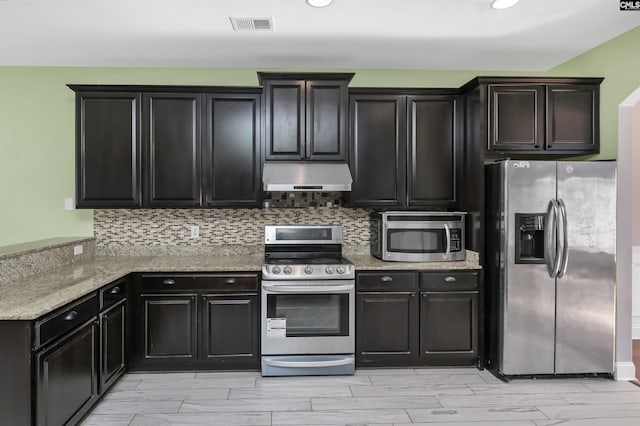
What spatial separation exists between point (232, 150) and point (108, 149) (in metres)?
1.10

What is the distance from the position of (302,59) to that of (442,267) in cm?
231

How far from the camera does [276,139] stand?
405 cm

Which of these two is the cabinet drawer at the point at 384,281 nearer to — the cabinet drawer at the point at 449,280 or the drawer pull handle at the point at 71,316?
the cabinet drawer at the point at 449,280

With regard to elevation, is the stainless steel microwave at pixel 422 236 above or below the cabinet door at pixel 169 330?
above

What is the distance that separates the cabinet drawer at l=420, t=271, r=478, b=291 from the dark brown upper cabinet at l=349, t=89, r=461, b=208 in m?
0.69

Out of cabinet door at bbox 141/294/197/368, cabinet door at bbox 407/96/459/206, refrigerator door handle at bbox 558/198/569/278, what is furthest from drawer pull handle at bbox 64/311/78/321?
refrigerator door handle at bbox 558/198/569/278

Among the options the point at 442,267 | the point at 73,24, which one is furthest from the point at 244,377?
the point at 73,24

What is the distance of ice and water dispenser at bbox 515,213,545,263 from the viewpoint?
11.8 feet

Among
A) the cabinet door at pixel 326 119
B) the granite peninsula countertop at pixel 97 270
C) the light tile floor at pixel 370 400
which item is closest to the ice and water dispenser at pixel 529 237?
the granite peninsula countertop at pixel 97 270

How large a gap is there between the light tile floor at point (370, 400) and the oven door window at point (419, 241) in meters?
1.04

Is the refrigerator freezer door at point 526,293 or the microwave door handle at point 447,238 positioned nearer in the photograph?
the refrigerator freezer door at point 526,293

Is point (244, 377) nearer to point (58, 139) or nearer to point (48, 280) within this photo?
point (48, 280)

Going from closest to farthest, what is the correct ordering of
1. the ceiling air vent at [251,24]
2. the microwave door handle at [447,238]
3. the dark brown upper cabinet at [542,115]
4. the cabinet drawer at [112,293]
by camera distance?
the cabinet drawer at [112,293] → the ceiling air vent at [251,24] → the dark brown upper cabinet at [542,115] → the microwave door handle at [447,238]

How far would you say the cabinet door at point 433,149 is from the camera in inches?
164
